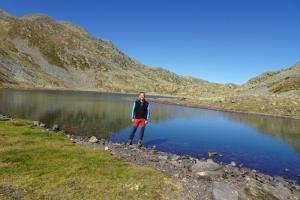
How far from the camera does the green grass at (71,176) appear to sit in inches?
577

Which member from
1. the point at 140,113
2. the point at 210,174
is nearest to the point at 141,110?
the point at 140,113

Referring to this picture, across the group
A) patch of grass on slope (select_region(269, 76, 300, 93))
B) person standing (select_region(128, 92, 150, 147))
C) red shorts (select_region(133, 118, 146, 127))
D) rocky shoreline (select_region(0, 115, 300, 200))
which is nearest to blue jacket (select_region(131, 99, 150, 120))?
person standing (select_region(128, 92, 150, 147))

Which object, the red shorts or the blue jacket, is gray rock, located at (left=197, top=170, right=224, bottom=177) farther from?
the blue jacket

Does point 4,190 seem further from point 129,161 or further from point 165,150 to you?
point 165,150

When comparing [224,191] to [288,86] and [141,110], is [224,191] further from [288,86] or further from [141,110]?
[288,86]

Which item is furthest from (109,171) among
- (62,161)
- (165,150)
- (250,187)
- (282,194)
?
(165,150)

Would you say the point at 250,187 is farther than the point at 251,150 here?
No

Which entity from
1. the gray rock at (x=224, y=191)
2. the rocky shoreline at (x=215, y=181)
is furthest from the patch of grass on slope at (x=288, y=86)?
the gray rock at (x=224, y=191)

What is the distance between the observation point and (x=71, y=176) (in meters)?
16.8

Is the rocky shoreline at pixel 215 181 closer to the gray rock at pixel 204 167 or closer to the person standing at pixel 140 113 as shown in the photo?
the gray rock at pixel 204 167

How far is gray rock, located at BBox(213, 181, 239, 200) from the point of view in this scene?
1597cm

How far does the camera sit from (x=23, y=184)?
15.0 metres

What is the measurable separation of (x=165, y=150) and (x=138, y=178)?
13.5 m

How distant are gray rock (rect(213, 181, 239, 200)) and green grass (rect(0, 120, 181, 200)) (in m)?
1.99
